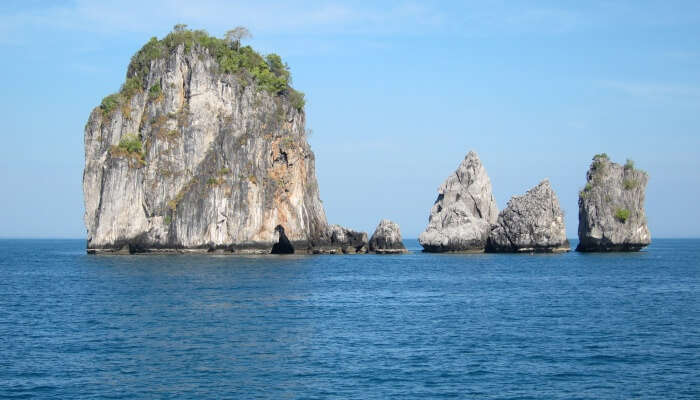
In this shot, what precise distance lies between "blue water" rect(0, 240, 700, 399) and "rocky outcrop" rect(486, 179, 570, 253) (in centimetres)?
3209

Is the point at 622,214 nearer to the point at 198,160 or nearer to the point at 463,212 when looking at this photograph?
the point at 463,212

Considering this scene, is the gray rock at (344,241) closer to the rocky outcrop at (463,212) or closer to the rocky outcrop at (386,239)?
the rocky outcrop at (386,239)

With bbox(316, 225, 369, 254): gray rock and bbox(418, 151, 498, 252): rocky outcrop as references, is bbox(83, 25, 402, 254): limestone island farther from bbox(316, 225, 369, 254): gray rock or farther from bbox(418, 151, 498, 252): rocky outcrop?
bbox(418, 151, 498, 252): rocky outcrop

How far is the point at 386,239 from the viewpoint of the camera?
363 feet

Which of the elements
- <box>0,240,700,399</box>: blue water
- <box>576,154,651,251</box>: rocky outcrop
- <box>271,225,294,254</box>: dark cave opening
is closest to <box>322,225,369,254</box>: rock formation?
<box>271,225,294,254</box>: dark cave opening

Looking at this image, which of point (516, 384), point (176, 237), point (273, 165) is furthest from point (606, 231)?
point (516, 384)

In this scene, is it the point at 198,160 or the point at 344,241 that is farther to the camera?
the point at 344,241

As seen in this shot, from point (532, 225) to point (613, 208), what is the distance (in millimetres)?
12582

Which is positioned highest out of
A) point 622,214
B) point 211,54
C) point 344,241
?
point 211,54

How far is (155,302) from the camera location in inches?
1932

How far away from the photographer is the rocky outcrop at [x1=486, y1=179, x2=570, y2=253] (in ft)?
331

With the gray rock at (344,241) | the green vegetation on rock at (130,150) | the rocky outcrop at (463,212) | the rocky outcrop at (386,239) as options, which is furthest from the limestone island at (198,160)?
the rocky outcrop at (463,212)

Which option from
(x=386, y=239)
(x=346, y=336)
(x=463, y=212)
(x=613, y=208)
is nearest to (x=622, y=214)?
(x=613, y=208)

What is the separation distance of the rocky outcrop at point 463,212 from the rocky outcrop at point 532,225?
2734 mm
